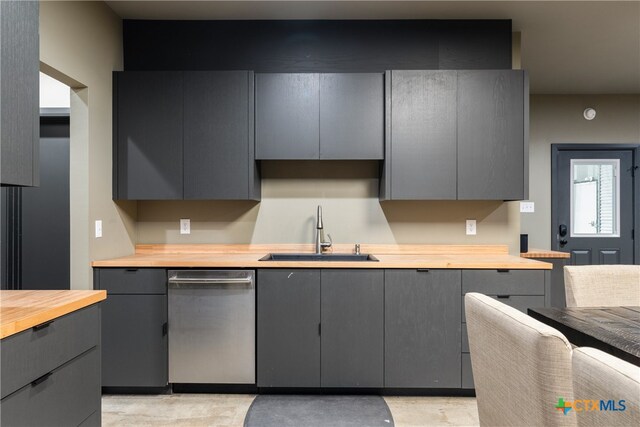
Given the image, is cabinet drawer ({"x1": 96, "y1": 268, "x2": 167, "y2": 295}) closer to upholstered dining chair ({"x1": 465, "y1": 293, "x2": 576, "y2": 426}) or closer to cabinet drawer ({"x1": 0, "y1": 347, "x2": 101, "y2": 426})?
cabinet drawer ({"x1": 0, "y1": 347, "x2": 101, "y2": 426})

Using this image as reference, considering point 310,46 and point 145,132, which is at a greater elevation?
point 310,46

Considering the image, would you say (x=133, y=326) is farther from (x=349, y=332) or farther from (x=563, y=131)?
(x=563, y=131)

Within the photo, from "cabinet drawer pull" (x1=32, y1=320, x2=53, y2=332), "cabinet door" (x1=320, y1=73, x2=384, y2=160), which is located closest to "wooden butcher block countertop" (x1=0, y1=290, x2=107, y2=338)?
"cabinet drawer pull" (x1=32, y1=320, x2=53, y2=332)

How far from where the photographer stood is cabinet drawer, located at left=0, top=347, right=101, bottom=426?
1.25 m

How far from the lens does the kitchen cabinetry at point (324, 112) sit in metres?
2.84

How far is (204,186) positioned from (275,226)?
0.64 m

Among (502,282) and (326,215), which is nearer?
(502,282)

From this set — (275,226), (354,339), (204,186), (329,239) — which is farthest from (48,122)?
(354,339)

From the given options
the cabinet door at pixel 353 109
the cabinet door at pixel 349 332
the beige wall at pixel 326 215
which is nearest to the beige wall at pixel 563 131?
the beige wall at pixel 326 215

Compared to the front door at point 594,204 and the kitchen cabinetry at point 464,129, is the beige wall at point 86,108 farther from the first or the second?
the front door at point 594,204

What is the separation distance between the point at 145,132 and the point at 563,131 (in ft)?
15.2

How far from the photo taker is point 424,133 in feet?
9.24

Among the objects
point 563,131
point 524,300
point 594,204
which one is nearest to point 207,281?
point 524,300

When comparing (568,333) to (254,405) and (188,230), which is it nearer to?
(254,405)
